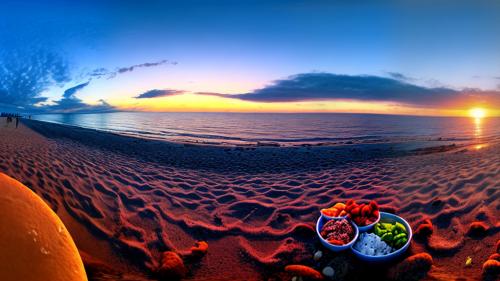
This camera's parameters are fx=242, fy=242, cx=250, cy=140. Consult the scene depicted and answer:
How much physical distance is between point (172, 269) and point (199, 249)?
0.40 metres

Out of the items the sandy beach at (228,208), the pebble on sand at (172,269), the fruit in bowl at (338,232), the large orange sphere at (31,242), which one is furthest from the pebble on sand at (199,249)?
the fruit in bowl at (338,232)

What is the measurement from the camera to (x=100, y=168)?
3.78 m

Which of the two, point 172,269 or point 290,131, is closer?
point 172,269

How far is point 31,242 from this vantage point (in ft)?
4.28

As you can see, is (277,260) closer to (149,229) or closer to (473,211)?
(149,229)

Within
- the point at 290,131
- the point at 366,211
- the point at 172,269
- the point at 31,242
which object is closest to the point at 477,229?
the point at 366,211

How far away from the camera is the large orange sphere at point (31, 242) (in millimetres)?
1202

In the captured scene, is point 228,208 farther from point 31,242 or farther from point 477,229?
point 477,229

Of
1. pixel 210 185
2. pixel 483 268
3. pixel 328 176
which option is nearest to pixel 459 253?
pixel 483 268

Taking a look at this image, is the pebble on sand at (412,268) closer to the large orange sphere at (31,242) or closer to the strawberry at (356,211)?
the strawberry at (356,211)

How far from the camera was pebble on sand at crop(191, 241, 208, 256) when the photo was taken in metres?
2.60

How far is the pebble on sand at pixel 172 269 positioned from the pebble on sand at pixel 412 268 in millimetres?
1999

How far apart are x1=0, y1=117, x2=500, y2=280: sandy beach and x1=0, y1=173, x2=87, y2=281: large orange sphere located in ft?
2.31

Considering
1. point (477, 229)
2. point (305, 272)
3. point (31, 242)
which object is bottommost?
point (305, 272)
